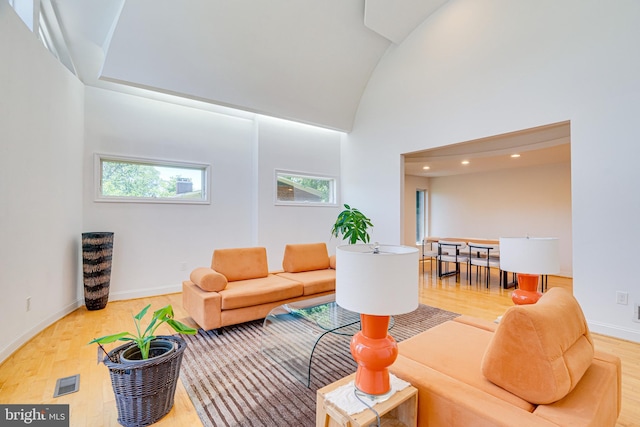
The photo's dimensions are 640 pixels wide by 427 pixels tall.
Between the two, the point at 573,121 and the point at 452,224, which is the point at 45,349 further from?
the point at 452,224

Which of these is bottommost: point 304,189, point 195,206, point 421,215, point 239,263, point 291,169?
point 239,263

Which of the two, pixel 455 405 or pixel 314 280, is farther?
pixel 314 280

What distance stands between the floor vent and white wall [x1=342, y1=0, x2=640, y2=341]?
4.87 meters

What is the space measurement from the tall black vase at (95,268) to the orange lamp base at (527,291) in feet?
14.8

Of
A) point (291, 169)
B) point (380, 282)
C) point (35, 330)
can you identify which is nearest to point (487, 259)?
point (291, 169)

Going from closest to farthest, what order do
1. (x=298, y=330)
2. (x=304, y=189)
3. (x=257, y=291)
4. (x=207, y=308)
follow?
(x=298, y=330)
(x=207, y=308)
(x=257, y=291)
(x=304, y=189)

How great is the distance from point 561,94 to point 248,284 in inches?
170

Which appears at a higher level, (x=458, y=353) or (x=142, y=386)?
(x=458, y=353)

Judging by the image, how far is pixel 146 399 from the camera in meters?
1.73

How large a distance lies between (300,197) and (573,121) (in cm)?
433

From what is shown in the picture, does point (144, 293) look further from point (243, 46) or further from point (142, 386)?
point (243, 46)

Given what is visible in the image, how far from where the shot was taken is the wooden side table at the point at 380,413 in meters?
1.15

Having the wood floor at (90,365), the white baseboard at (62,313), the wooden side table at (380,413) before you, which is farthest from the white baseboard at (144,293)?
the wooden side table at (380,413)

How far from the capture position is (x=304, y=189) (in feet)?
20.0
